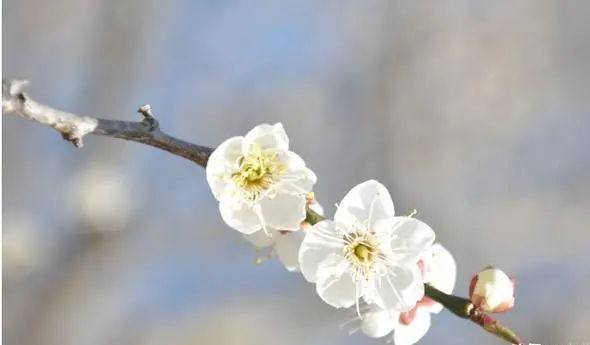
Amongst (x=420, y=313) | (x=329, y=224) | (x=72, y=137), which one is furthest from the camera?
(x=420, y=313)

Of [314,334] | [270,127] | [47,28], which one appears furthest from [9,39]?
[270,127]

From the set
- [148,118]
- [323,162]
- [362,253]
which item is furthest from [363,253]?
[323,162]

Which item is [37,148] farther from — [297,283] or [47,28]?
[297,283]

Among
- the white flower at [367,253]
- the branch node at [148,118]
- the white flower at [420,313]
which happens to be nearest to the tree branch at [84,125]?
the branch node at [148,118]

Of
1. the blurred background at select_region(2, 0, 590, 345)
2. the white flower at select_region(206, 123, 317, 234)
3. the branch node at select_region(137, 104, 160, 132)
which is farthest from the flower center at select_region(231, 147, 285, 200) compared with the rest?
the blurred background at select_region(2, 0, 590, 345)

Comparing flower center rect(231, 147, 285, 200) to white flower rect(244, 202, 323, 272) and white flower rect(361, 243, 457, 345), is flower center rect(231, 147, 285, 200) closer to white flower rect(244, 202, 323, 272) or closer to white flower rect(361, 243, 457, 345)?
white flower rect(244, 202, 323, 272)

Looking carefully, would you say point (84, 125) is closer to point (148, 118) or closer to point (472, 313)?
point (148, 118)

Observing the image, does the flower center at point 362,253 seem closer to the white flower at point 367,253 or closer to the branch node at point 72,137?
the white flower at point 367,253
